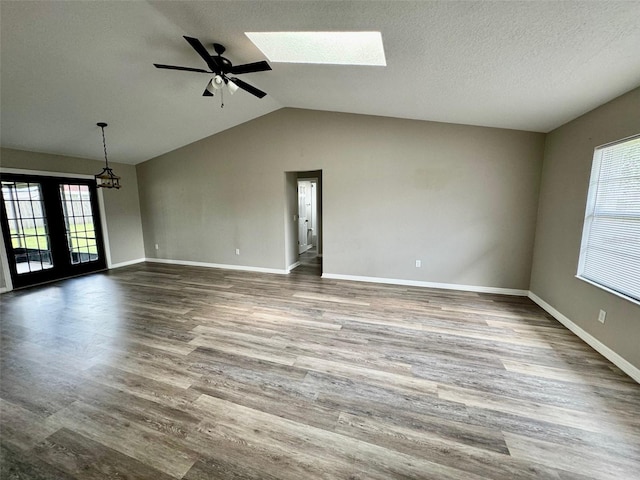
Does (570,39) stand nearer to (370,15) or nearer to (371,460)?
(370,15)

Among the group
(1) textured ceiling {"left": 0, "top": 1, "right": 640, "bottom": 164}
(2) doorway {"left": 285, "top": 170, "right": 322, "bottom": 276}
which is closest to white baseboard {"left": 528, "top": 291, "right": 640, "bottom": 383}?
(1) textured ceiling {"left": 0, "top": 1, "right": 640, "bottom": 164}

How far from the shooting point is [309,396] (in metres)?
2.03

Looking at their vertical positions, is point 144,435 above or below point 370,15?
below

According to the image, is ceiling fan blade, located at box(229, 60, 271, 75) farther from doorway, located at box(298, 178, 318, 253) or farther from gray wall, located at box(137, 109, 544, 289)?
doorway, located at box(298, 178, 318, 253)

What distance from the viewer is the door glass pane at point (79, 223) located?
5375 mm

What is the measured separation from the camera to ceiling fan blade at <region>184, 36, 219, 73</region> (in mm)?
2146

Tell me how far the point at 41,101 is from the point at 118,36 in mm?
1776

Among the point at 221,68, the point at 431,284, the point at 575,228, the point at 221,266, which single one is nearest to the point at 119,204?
the point at 221,266

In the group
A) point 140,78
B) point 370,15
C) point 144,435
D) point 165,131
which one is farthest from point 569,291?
point 165,131

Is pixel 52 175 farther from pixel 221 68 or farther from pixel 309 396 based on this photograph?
pixel 309 396

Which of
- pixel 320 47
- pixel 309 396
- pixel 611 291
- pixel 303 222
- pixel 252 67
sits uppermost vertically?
pixel 320 47

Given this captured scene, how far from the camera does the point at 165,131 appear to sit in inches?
197

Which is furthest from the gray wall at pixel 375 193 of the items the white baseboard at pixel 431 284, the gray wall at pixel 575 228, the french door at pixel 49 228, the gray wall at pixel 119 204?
the french door at pixel 49 228

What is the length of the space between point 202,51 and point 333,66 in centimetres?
130
